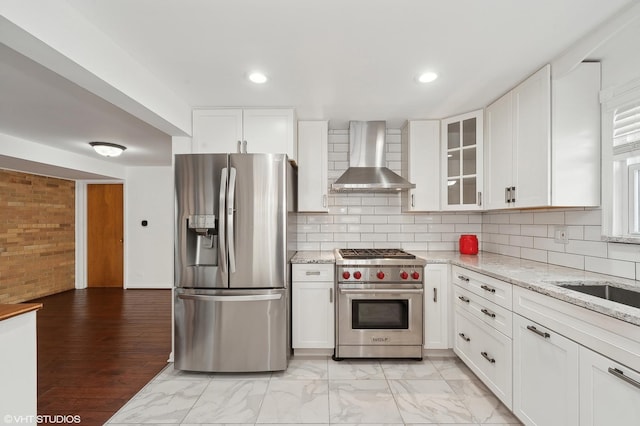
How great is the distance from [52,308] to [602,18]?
6584mm

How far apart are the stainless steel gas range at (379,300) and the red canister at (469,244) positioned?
0.76m

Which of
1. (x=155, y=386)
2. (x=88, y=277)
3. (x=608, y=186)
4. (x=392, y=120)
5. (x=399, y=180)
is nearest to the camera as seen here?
(x=608, y=186)

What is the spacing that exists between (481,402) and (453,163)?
2.07m

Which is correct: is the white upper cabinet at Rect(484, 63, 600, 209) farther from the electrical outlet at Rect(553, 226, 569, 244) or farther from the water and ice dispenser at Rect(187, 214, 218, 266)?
the water and ice dispenser at Rect(187, 214, 218, 266)

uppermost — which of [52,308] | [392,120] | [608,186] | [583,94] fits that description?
[392,120]

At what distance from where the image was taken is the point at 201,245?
2355mm

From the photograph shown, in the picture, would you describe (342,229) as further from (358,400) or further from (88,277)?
(88,277)

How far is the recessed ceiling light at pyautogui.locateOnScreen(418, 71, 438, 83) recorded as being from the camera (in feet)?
6.68

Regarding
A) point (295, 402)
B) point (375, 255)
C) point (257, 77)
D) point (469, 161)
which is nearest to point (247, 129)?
point (257, 77)

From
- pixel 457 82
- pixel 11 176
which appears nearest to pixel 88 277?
pixel 11 176

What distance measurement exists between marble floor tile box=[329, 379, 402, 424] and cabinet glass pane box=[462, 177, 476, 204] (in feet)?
6.02

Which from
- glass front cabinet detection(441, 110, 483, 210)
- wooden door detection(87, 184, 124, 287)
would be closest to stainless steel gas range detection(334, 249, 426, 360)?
glass front cabinet detection(441, 110, 483, 210)

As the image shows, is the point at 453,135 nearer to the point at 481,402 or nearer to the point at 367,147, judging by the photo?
the point at 367,147

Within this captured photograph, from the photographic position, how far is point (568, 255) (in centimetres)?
209
